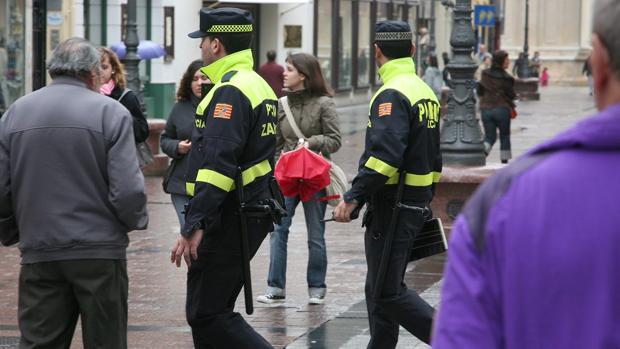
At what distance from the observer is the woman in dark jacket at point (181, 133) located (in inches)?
364

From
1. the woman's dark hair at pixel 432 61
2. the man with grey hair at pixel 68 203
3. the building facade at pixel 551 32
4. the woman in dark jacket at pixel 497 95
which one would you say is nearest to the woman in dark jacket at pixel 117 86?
the man with grey hair at pixel 68 203

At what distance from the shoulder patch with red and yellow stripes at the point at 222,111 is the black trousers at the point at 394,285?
3.41ft

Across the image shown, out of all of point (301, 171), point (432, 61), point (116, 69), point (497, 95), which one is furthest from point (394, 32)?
point (432, 61)

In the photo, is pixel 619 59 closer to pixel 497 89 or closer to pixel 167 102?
pixel 497 89

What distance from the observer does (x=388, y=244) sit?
6.59 meters

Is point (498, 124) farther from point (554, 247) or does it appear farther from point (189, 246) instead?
point (554, 247)

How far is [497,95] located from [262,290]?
36.5 ft

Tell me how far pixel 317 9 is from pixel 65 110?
1260 inches

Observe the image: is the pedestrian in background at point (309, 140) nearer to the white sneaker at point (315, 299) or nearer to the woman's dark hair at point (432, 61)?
the white sneaker at point (315, 299)

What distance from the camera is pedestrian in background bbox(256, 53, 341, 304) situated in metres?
9.13

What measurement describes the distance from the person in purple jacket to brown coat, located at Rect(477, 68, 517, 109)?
57.8 ft

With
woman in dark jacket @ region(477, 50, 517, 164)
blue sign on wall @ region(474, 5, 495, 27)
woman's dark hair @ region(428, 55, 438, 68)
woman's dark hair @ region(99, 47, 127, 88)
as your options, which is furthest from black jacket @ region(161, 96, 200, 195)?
blue sign on wall @ region(474, 5, 495, 27)

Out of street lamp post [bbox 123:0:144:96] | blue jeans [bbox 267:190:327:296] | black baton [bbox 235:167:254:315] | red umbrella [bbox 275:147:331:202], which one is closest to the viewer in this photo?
black baton [bbox 235:167:254:315]

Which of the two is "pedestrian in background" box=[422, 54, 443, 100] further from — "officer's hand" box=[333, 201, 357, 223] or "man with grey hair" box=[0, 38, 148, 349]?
"man with grey hair" box=[0, 38, 148, 349]
